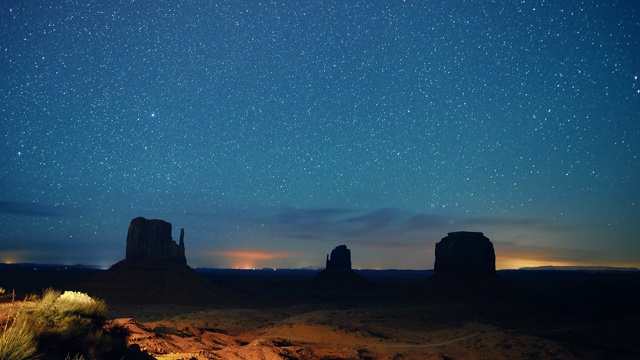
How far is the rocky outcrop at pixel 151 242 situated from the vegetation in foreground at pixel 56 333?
59.7m

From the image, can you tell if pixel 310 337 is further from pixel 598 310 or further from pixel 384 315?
pixel 598 310

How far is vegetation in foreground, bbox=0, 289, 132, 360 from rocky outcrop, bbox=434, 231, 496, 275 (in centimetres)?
6880

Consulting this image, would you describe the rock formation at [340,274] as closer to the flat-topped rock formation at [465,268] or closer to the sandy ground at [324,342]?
the flat-topped rock formation at [465,268]

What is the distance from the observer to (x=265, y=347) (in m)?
15.8

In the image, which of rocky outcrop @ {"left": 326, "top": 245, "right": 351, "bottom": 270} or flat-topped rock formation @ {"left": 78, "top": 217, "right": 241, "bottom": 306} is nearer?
flat-topped rock formation @ {"left": 78, "top": 217, "right": 241, "bottom": 306}

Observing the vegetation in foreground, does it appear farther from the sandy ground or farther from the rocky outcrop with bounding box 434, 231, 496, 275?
the rocky outcrop with bounding box 434, 231, 496, 275

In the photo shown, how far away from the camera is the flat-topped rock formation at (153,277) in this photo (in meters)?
51.6

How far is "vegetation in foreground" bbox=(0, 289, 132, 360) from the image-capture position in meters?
6.38

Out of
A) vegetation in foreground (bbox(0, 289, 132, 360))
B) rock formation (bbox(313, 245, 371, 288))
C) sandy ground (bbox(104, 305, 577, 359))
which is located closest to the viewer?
vegetation in foreground (bbox(0, 289, 132, 360))

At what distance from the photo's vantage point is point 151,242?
66375 millimetres

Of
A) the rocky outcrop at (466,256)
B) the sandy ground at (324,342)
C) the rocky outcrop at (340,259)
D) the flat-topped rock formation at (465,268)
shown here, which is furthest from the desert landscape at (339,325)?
the rocky outcrop at (340,259)

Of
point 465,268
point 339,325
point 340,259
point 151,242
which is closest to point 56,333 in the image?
point 339,325

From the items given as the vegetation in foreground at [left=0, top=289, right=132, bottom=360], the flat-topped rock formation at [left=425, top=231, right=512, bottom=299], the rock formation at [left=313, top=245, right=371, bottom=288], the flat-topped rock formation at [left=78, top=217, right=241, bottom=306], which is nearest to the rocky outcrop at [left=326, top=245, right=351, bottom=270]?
the rock formation at [left=313, top=245, right=371, bottom=288]

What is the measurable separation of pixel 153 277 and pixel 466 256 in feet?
183
